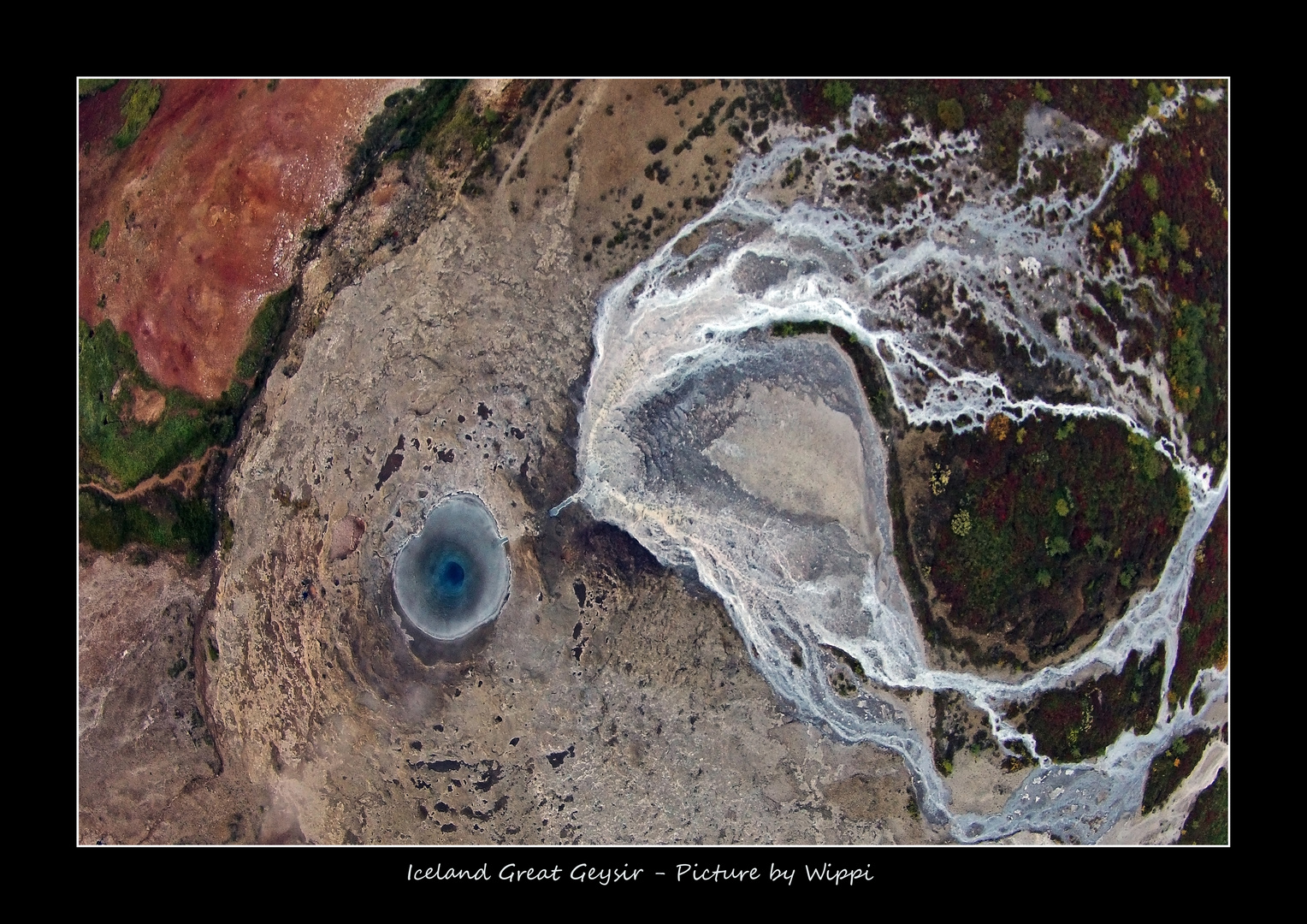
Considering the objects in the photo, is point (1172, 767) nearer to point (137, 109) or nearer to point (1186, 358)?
point (1186, 358)

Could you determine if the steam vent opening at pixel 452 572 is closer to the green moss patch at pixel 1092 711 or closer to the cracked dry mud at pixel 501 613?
the cracked dry mud at pixel 501 613

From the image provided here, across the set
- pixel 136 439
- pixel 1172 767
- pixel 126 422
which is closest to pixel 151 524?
pixel 136 439

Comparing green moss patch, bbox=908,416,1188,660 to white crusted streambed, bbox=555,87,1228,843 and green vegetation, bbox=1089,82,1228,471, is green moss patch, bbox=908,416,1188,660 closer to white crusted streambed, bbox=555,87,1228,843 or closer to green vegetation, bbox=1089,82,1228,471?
white crusted streambed, bbox=555,87,1228,843

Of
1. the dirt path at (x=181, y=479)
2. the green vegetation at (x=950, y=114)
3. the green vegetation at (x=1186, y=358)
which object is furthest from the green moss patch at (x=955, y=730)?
the dirt path at (x=181, y=479)

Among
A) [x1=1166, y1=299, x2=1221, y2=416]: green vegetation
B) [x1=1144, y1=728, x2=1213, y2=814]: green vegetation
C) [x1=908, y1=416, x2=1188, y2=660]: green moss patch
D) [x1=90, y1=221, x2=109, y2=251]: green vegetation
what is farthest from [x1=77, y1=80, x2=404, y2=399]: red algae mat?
[x1=1144, y1=728, x2=1213, y2=814]: green vegetation

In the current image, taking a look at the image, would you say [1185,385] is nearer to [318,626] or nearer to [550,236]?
[550,236]

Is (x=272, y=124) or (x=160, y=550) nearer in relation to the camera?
(x=272, y=124)

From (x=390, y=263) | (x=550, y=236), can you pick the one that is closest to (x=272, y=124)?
(x=390, y=263)
